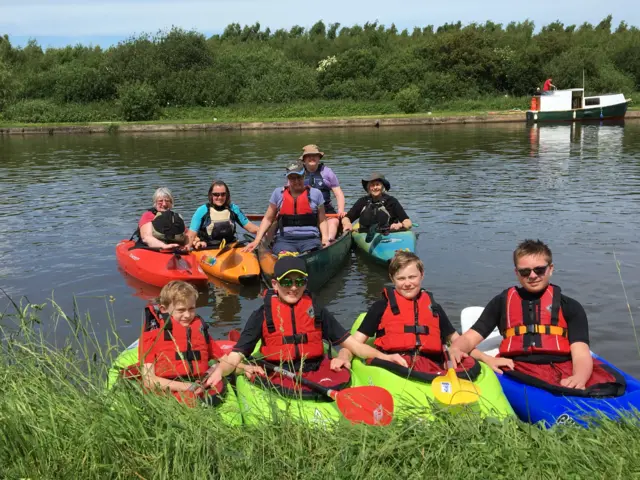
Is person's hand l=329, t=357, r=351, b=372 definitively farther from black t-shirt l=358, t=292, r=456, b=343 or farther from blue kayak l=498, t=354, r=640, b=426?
blue kayak l=498, t=354, r=640, b=426

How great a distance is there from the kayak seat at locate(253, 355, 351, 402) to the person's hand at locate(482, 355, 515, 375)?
96 centimetres

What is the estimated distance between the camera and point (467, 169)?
57.1 feet

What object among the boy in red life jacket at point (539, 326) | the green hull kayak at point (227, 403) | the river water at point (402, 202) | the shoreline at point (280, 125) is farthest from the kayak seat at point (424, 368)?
the shoreline at point (280, 125)

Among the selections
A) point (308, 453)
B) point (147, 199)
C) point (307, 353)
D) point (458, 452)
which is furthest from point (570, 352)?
point (147, 199)

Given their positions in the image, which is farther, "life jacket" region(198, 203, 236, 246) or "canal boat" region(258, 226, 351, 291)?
"life jacket" region(198, 203, 236, 246)

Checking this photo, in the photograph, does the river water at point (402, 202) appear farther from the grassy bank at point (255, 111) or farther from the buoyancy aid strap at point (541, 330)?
the grassy bank at point (255, 111)

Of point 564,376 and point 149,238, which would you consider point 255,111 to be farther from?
point 564,376

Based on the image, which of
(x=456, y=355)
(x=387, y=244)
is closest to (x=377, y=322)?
(x=456, y=355)

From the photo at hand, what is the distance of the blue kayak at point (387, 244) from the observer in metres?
8.55

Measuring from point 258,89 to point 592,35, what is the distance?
29030mm

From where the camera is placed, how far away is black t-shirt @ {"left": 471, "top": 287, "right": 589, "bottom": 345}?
4.25 meters

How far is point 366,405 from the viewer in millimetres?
3631

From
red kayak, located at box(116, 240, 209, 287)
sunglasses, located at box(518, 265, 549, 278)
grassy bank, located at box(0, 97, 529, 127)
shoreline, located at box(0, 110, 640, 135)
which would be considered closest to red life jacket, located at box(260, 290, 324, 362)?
sunglasses, located at box(518, 265, 549, 278)

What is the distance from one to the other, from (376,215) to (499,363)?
4770mm
